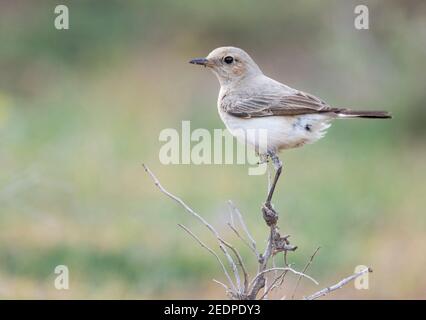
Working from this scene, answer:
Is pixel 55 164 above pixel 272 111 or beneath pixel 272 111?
above

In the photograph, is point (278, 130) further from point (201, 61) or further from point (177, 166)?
point (177, 166)

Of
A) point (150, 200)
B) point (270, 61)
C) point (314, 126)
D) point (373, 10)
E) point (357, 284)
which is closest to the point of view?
point (314, 126)

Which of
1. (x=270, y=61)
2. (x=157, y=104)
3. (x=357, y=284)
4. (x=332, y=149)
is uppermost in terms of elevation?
(x=270, y=61)

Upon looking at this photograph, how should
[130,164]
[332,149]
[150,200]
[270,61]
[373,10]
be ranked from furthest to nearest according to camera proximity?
[270,61] → [373,10] → [332,149] → [130,164] → [150,200]

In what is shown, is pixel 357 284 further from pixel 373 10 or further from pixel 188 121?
pixel 373 10

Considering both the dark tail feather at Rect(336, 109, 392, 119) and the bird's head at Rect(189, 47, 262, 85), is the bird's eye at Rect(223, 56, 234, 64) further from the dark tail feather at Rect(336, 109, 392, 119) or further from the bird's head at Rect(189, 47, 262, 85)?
the dark tail feather at Rect(336, 109, 392, 119)

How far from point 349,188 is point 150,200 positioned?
245 centimetres

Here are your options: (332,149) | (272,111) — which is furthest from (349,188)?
(272,111)

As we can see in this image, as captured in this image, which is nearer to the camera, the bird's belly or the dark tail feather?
the dark tail feather

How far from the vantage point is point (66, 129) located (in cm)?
1320

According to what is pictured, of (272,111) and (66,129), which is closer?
(272,111)

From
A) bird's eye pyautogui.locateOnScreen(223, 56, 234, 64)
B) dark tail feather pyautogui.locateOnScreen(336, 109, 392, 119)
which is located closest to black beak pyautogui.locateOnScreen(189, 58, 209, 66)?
bird's eye pyautogui.locateOnScreen(223, 56, 234, 64)

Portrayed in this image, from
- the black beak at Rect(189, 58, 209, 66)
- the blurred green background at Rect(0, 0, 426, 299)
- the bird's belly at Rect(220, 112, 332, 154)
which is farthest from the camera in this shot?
the blurred green background at Rect(0, 0, 426, 299)

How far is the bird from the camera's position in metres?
5.74
